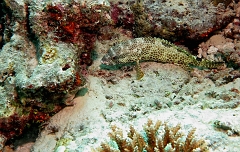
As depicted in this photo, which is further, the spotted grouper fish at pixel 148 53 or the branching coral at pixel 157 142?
the spotted grouper fish at pixel 148 53

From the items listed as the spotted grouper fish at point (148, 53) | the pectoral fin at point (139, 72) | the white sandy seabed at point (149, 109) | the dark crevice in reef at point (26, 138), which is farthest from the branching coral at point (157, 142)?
the dark crevice in reef at point (26, 138)

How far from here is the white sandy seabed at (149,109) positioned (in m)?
3.71

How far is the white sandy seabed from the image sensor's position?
3.71 m

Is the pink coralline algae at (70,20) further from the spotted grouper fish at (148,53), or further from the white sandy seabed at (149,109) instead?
the white sandy seabed at (149,109)

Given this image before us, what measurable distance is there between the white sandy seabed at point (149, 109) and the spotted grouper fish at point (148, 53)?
25 centimetres

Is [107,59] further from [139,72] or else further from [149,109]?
[149,109]

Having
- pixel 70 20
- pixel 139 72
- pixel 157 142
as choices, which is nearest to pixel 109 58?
pixel 139 72

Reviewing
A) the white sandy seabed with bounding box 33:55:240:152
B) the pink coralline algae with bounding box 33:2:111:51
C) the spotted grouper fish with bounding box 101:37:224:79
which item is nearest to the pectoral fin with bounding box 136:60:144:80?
the spotted grouper fish with bounding box 101:37:224:79

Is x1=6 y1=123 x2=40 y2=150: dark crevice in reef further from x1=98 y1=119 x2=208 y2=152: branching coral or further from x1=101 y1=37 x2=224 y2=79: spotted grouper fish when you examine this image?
x1=98 y1=119 x2=208 y2=152: branching coral

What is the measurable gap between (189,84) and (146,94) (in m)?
1.04

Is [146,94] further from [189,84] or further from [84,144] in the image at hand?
[84,144]

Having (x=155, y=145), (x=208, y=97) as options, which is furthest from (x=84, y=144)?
(x=208, y=97)

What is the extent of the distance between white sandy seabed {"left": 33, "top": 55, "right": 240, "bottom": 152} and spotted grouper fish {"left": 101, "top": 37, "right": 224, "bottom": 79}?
247 mm

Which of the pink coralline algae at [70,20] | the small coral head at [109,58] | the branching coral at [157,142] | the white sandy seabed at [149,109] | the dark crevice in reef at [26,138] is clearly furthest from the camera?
the small coral head at [109,58]
